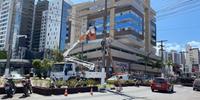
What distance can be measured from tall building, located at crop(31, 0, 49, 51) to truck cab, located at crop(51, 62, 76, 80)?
118 m

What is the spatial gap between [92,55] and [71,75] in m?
53.5

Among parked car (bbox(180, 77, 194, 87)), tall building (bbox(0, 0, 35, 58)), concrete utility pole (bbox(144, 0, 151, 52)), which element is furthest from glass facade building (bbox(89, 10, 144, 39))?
tall building (bbox(0, 0, 35, 58))

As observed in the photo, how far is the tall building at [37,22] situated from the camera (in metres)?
148

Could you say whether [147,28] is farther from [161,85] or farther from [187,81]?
[161,85]

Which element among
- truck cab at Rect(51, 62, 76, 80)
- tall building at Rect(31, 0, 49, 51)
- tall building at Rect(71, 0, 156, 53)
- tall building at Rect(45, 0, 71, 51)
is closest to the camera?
truck cab at Rect(51, 62, 76, 80)

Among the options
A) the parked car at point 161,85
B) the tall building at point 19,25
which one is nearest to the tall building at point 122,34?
the tall building at point 19,25

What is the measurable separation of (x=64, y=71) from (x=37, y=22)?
414ft

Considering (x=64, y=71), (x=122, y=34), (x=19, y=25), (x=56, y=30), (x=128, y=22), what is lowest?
(x=64, y=71)

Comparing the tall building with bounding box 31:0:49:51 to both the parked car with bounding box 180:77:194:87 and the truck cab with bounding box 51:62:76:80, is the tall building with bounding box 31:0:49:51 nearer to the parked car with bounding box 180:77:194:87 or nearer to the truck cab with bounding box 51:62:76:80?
the parked car with bounding box 180:77:194:87

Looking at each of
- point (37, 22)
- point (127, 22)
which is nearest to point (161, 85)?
point (127, 22)

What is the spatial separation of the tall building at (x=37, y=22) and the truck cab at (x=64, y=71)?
117987 millimetres

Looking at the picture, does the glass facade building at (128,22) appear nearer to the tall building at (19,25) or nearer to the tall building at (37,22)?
the tall building at (19,25)

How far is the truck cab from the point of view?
99.4 feet

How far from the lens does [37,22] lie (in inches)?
5940
